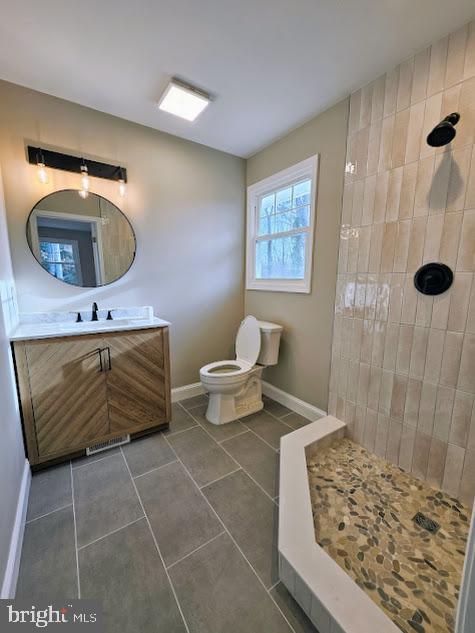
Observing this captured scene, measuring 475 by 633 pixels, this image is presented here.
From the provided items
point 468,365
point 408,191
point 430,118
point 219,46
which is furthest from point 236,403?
point 219,46

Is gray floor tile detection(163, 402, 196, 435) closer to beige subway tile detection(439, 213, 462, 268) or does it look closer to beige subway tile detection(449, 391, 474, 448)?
beige subway tile detection(449, 391, 474, 448)

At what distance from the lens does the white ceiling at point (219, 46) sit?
1.21 meters

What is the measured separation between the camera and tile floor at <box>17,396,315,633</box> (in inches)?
38.2

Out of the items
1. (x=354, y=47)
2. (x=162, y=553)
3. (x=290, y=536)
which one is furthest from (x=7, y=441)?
(x=354, y=47)

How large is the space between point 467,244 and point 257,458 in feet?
5.81

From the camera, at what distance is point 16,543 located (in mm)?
1114

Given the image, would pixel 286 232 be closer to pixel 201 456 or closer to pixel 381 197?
pixel 381 197

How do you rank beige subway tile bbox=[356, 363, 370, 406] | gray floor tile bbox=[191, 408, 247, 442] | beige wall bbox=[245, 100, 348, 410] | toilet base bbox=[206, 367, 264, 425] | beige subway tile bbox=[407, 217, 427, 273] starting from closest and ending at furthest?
beige subway tile bbox=[407, 217, 427, 273], beige subway tile bbox=[356, 363, 370, 406], beige wall bbox=[245, 100, 348, 410], gray floor tile bbox=[191, 408, 247, 442], toilet base bbox=[206, 367, 264, 425]

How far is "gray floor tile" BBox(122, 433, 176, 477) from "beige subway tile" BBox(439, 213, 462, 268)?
2.08 m

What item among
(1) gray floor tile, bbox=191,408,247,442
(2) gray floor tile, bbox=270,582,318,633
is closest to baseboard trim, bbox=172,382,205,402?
(1) gray floor tile, bbox=191,408,247,442

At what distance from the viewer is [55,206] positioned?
1874mm

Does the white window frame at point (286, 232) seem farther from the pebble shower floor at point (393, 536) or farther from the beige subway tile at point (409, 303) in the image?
the pebble shower floor at point (393, 536)

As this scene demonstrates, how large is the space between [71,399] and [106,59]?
6.83 ft

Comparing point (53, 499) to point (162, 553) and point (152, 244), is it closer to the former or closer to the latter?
point (162, 553)
